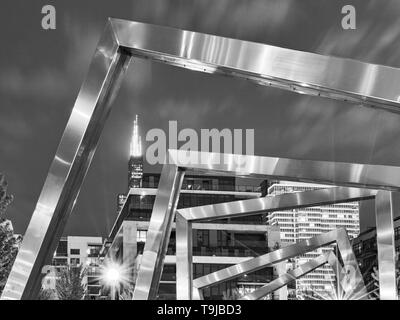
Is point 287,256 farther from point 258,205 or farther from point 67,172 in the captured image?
point 67,172

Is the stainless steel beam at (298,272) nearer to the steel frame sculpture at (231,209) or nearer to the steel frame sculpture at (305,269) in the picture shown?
the steel frame sculpture at (305,269)

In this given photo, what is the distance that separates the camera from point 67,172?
5047 mm

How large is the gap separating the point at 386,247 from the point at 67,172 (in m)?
12.1

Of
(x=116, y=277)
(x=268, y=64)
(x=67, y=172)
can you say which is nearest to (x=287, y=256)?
(x=67, y=172)

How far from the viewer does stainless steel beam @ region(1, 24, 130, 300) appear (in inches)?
196

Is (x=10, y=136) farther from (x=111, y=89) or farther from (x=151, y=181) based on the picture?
(x=111, y=89)

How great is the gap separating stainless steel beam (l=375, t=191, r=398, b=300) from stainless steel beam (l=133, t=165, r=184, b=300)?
16.9ft

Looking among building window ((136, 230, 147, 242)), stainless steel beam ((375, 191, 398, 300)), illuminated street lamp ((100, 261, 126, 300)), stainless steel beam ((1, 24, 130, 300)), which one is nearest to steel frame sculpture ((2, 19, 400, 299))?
stainless steel beam ((1, 24, 130, 300))

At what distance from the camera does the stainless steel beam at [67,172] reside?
4980 mm

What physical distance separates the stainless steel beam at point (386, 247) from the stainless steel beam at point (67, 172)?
11.2m

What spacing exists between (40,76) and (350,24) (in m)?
31.8

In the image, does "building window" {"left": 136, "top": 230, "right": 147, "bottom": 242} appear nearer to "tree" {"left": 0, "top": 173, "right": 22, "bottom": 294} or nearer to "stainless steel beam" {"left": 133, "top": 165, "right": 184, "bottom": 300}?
"tree" {"left": 0, "top": 173, "right": 22, "bottom": 294}

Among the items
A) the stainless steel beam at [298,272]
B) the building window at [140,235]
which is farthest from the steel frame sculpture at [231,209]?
the building window at [140,235]

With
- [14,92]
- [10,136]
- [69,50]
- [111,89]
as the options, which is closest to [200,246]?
[10,136]
